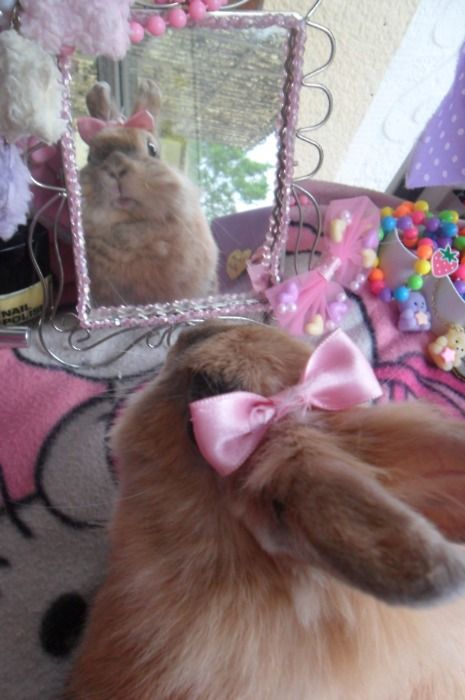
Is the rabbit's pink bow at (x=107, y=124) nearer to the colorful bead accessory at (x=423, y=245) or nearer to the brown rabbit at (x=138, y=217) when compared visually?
the brown rabbit at (x=138, y=217)

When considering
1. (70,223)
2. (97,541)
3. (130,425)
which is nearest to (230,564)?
(130,425)

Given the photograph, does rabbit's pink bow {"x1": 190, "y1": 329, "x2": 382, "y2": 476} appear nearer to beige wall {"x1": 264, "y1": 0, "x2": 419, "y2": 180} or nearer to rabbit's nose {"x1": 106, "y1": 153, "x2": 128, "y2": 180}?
rabbit's nose {"x1": 106, "y1": 153, "x2": 128, "y2": 180}

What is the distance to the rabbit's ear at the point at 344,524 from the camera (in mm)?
347

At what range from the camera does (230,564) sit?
54 centimetres

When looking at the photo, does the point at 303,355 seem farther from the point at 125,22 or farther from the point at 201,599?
the point at 125,22

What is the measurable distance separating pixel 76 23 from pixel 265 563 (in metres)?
0.60

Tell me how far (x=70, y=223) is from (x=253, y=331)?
1.14 feet

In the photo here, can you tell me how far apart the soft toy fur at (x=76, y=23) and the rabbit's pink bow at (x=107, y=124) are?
106 millimetres

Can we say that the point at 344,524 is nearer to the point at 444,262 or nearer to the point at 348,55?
the point at 444,262

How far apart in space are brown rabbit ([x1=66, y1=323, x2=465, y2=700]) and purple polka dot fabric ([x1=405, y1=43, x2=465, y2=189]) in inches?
21.4

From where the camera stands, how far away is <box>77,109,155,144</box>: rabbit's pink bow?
79cm

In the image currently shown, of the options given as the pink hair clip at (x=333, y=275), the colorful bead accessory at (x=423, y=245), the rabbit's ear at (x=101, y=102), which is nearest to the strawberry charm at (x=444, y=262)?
the colorful bead accessory at (x=423, y=245)

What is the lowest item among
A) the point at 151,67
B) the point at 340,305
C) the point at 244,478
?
the point at 340,305

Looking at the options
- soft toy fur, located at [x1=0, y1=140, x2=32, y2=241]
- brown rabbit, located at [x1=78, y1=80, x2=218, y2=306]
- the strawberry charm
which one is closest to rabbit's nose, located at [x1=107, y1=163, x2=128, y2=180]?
brown rabbit, located at [x1=78, y1=80, x2=218, y2=306]
